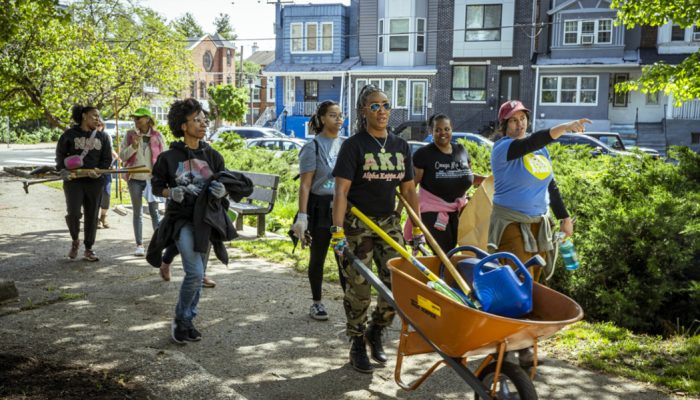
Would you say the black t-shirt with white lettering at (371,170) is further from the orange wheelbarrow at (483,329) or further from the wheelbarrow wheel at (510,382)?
the wheelbarrow wheel at (510,382)

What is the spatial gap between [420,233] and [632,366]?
1.98 meters

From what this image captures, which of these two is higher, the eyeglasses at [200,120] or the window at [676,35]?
the window at [676,35]

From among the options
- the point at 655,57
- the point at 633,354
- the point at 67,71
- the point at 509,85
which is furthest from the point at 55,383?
the point at 655,57

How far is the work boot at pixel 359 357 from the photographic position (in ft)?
15.6

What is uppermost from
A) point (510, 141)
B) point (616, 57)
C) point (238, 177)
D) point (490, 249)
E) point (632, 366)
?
point (616, 57)

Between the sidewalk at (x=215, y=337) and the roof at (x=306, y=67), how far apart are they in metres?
30.6

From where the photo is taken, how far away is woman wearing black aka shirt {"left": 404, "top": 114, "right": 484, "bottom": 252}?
6.23 meters

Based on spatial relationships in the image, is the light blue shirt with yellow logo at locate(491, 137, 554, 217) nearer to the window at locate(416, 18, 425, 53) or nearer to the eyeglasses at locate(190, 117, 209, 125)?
the eyeglasses at locate(190, 117, 209, 125)

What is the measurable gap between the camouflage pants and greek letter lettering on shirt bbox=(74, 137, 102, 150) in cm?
465

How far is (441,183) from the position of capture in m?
6.21

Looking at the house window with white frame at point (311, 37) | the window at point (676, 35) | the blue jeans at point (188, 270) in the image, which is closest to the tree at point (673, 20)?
the blue jeans at point (188, 270)

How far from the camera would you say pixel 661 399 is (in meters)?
4.40

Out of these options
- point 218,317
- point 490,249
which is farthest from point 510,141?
point 218,317

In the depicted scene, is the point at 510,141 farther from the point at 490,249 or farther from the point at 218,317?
the point at 218,317
